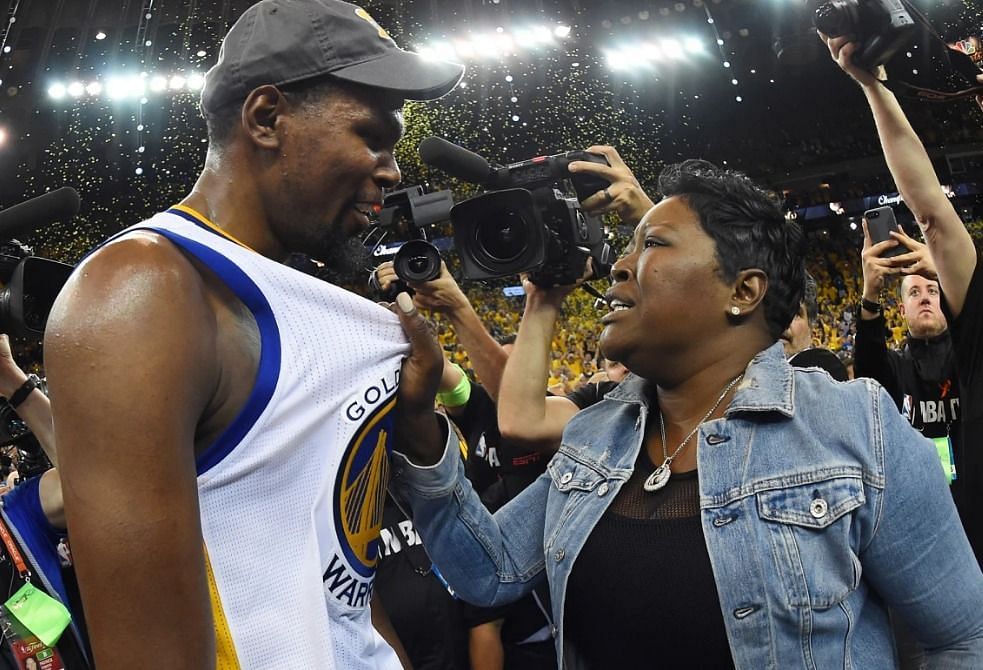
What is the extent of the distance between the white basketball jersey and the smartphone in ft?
6.66

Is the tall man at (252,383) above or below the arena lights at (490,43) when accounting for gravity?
below

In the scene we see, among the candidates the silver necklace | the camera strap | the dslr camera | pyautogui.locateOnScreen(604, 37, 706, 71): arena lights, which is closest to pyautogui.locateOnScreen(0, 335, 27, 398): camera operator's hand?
the dslr camera

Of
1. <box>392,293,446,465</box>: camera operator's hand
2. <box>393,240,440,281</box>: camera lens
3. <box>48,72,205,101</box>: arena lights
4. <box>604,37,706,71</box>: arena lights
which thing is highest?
<box>48,72,205,101</box>: arena lights

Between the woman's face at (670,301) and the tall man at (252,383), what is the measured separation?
0.41 m

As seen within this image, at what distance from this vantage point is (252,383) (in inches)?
34.7

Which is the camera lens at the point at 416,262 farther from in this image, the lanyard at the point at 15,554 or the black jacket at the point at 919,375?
the black jacket at the point at 919,375

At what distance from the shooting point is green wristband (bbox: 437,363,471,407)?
293 centimetres

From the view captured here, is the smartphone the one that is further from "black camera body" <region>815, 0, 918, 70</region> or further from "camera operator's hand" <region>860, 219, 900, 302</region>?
"black camera body" <region>815, 0, 918, 70</region>

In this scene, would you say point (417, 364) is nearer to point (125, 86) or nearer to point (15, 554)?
point (15, 554)

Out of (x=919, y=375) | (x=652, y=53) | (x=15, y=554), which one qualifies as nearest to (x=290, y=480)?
(x=15, y=554)

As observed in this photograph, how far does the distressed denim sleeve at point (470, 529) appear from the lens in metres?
1.29

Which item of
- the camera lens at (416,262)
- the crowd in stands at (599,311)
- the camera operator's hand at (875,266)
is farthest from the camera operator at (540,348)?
the crowd in stands at (599,311)

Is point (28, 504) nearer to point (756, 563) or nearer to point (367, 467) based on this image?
point (367, 467)

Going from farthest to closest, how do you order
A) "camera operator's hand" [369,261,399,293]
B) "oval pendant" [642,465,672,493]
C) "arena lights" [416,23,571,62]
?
"arena lights" [416,23,571,62] → "camera operator's hand" [369,261,399,293] → "oval pendant" [642,465,672,493]
